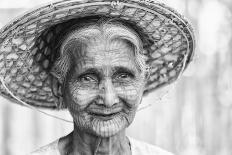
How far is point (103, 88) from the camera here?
2393 millimetres

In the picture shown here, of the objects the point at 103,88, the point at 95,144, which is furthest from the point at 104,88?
the point at 95,144

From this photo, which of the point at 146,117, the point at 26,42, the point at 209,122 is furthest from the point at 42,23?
the point at 209,122

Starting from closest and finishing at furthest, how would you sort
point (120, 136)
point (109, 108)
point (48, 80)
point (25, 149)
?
point (109, 108) < point (120, 136) < point (48, 80) < point (25, 149)

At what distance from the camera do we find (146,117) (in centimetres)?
557

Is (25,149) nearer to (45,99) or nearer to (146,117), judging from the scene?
(146,117)

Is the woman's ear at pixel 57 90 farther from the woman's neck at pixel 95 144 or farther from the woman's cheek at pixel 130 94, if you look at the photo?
the woman's cheek at pixel 130 94

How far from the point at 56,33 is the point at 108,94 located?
→ 1.30 feet

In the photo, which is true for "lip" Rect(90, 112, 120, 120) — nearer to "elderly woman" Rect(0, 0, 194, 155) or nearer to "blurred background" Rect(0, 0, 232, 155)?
"elderly woman" Rect(0, 0, 194, 155)

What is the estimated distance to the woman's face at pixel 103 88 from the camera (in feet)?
7.89

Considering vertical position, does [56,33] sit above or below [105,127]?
above

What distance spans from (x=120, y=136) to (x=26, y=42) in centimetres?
54

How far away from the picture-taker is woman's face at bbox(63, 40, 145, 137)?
7.89ft

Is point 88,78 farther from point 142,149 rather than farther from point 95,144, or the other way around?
point 142,149

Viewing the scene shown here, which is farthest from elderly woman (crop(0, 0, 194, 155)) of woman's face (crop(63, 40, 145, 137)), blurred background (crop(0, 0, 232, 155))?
blurred background (crop(0, 0, 232, 155))
